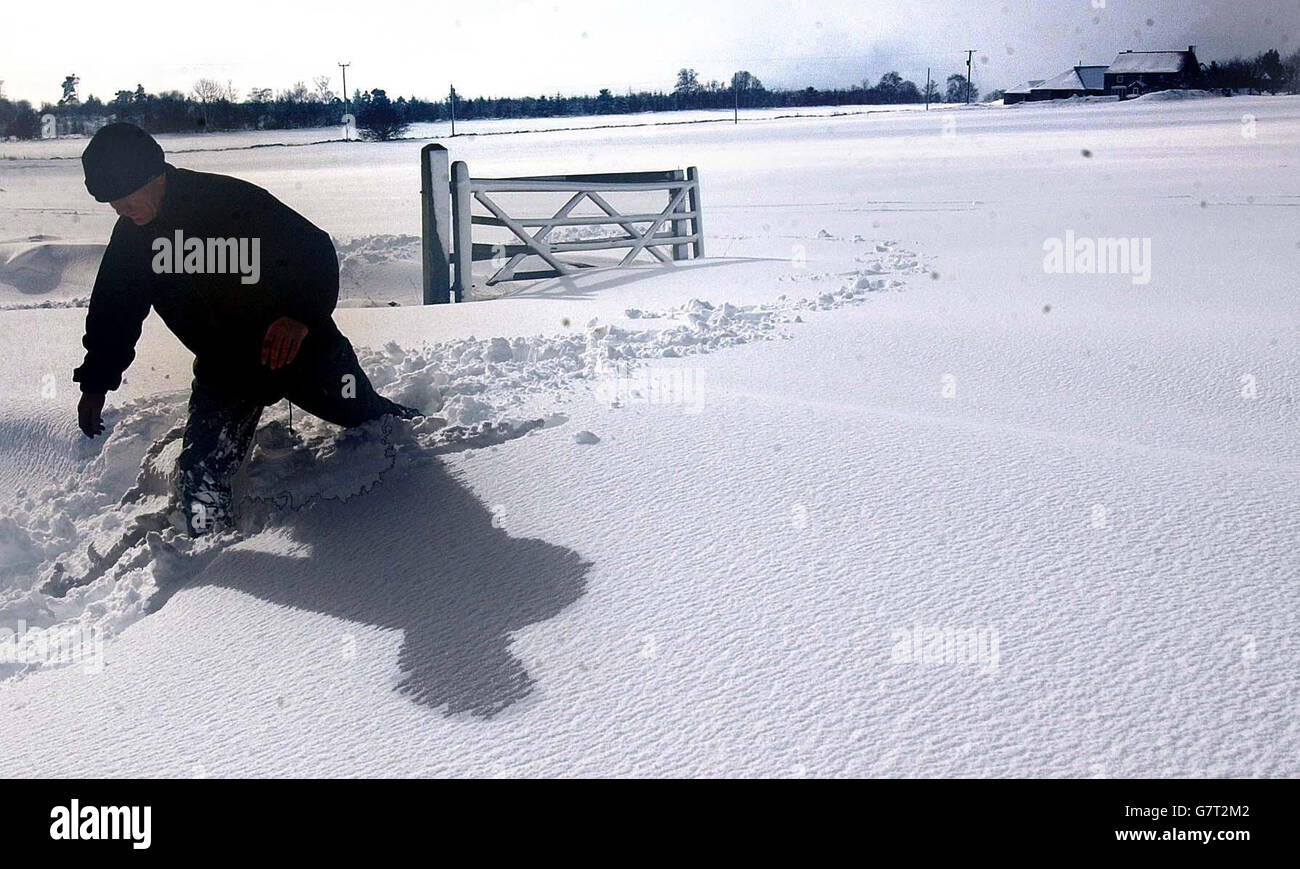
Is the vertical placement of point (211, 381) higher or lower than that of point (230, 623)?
higher

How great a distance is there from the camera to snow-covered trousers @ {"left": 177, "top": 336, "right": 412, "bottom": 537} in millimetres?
3703

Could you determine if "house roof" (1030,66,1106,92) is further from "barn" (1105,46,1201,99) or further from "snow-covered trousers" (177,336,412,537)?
"snow-covered trousers" (177,336,412,537)

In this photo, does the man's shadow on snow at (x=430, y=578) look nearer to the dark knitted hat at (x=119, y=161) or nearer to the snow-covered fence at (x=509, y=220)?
the dark knitted hat at (x=119, y=161)

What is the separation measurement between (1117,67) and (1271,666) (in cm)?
9535

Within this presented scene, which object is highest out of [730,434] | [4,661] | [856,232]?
[856,232]

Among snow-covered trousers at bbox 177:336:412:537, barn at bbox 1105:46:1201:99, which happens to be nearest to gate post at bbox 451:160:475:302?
snow-covered trousers at bbox 177:336:412:537

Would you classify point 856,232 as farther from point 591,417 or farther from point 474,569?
point 474,569

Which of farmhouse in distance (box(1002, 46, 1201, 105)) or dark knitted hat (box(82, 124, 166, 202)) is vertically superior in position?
farmhouse in distance (box(1002, 46, 1201, 105))

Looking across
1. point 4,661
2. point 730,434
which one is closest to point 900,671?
point 730,434

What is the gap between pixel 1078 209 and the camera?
45.4ft

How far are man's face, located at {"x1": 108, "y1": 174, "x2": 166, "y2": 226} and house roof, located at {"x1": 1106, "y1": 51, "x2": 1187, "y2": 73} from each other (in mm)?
90658

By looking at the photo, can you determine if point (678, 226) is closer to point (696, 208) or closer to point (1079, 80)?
point (696, 208)
